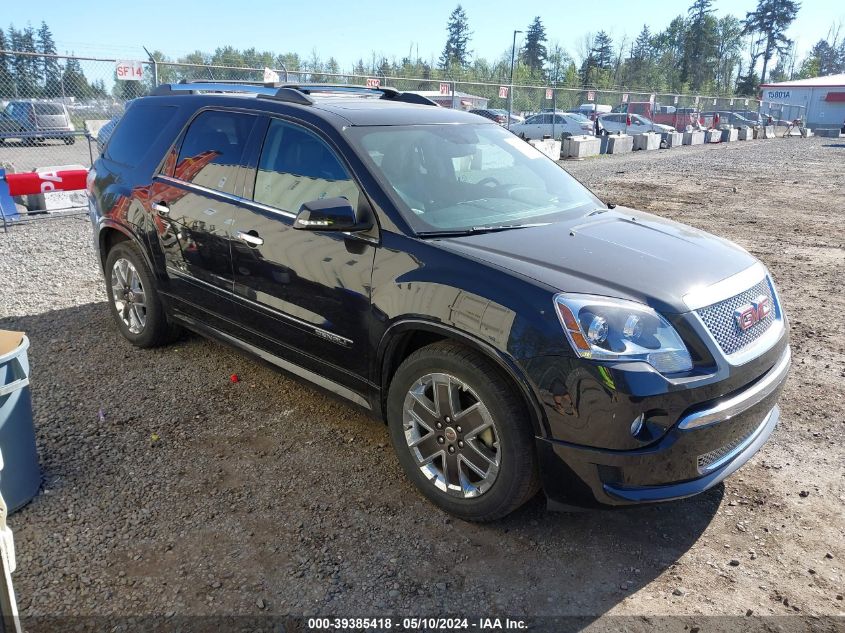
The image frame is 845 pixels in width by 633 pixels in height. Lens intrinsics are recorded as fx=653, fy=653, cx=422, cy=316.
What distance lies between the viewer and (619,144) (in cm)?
2450

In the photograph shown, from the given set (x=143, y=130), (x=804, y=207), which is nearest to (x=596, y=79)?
(x=804, y=207)

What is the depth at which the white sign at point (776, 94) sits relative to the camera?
210 feet

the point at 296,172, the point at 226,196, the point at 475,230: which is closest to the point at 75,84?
the point at 226,196

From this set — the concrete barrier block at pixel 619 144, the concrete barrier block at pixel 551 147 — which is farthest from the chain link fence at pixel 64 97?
the concrete barrier block at pixel 619 144

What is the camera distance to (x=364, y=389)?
3457 mm

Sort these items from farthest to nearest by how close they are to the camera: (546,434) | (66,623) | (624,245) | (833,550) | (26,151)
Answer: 1. (26,151)
2. (624,245)
3. (833,550)
4. (546,434)
5. (66,623)

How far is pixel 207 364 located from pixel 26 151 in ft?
51.4

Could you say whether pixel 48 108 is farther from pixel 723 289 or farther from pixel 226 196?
pixel 723 289

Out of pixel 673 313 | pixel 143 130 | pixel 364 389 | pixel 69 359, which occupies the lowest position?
pixel 69 359

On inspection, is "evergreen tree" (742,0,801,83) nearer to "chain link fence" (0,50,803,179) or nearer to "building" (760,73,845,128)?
"building" (760,73,845,128)

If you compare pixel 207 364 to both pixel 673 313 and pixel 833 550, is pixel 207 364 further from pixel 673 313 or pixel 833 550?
pixel 833 550

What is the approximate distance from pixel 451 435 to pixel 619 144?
23706 millimetres

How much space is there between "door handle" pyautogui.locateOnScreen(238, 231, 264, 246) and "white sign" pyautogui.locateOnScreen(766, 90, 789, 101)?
73.4m

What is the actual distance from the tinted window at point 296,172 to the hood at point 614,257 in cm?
78
